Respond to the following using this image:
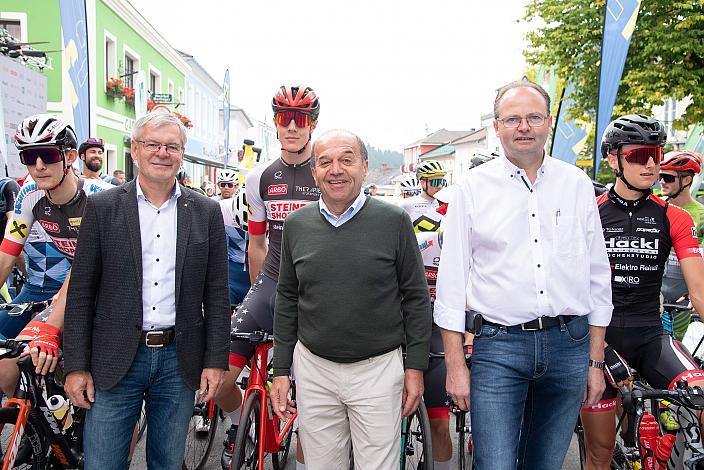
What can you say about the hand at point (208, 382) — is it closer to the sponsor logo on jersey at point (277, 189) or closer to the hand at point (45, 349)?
the hand at point (45, 349)

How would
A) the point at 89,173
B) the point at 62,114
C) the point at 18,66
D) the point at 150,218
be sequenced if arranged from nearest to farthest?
the point at 150,218 → the point at 89,173 → the point at 18,66 → the point at 62,114

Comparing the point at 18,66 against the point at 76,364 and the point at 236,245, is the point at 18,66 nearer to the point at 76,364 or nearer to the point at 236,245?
the point at 236,245

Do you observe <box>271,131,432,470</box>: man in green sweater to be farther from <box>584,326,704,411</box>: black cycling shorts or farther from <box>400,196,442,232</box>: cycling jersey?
<box>400,196,442,232</box>: cycling jersey

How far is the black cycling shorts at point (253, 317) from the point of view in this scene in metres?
4.01

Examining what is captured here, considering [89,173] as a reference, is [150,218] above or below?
below

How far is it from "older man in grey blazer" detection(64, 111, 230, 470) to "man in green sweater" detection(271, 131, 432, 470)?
0.49 m

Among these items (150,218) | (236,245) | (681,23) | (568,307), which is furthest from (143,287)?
(681,23)

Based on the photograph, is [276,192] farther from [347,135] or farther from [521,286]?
[521,286]

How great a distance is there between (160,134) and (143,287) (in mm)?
728

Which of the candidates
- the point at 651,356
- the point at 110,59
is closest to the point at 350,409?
the point at 651,356

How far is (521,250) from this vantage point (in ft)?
9.23

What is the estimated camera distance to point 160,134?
9.55ft

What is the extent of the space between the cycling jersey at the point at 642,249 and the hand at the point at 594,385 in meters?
0.81

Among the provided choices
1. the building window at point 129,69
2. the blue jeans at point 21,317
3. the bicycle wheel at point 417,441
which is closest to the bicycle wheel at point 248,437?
the bicycle wheel at point 417,441
